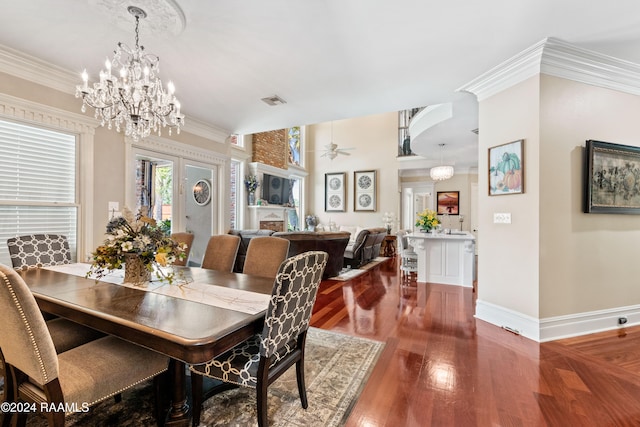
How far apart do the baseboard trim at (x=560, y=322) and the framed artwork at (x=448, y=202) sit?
5.60 m

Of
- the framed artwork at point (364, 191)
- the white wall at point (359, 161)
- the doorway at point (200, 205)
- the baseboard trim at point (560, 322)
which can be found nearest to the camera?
the baseboard trim at point (560, 322)

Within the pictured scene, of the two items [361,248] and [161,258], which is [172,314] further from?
[361,248]

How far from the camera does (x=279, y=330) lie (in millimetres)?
1369

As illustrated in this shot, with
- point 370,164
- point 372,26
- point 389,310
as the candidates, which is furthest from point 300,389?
point 370,164

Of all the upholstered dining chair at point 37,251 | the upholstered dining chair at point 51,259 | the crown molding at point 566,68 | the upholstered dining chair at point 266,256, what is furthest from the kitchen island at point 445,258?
the upholstered dining chair at point 37,251

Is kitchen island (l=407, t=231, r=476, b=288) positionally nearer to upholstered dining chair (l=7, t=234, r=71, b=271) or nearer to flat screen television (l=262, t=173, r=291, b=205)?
flat screen television (l=262, t=173, r=291, b=205)

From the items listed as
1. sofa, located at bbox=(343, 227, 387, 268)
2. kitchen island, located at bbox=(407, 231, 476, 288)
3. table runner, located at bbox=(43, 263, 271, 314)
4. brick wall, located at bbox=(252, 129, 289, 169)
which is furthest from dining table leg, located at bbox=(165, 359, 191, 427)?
brick wall, located at bbox=(252, 129, 289, 169)

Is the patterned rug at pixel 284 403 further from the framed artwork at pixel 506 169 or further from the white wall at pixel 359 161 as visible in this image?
the white wall at pixel 359 161

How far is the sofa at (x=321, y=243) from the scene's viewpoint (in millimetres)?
4617

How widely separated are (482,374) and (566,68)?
2872 mm

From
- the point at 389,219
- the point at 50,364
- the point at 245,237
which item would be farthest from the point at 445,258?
the point at 50,364

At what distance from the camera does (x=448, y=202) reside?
8445 millimetres

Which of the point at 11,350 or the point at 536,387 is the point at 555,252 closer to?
the point at 536,387

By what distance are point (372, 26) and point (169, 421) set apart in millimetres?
2923
